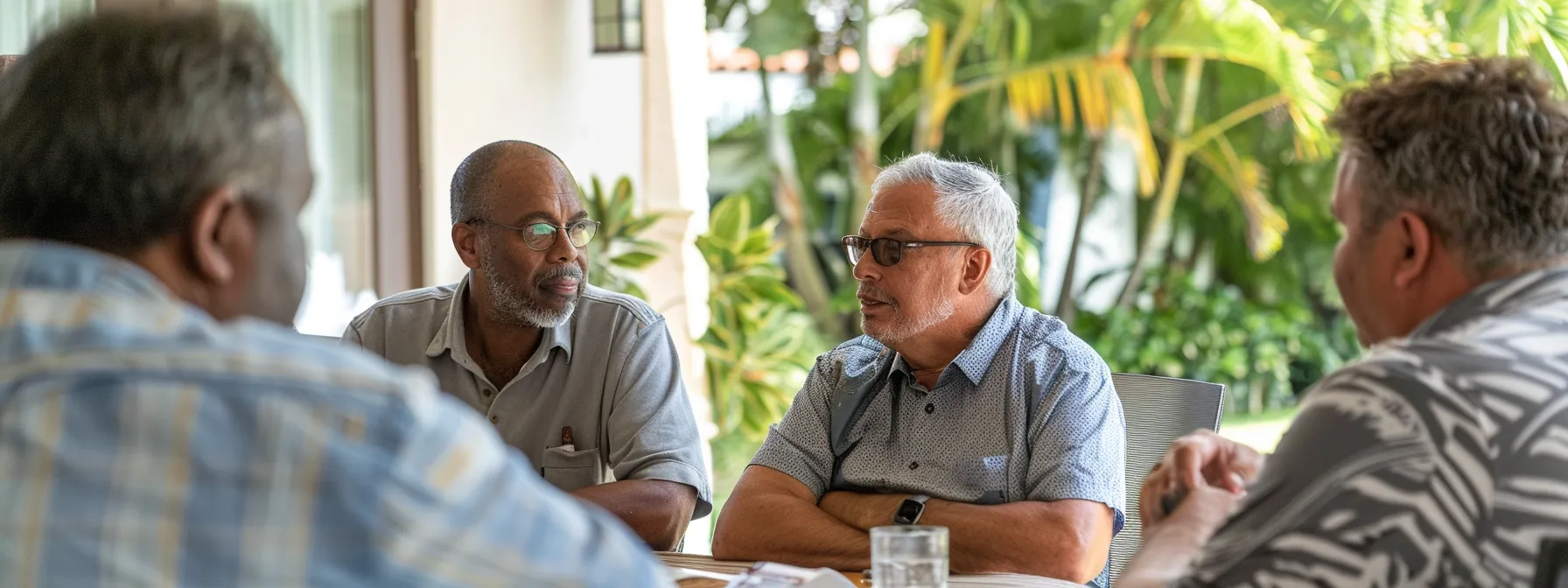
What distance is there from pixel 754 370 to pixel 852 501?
3.13 meters

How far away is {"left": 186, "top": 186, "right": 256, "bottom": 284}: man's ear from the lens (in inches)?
43.6

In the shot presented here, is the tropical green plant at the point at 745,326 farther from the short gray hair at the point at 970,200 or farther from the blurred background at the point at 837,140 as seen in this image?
the short gray hair at the point at 970,200

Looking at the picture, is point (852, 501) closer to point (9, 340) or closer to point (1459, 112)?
point (1459, 112)

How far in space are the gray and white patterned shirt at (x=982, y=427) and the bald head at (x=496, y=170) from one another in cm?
69

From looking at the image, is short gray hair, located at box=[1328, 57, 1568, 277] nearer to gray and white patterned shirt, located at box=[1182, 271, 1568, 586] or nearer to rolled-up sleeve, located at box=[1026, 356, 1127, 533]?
gray and white patterned shirt, located at box=[1182, 271, 1568, 586]

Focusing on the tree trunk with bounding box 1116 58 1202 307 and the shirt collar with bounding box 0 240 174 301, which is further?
the tree trunk with bounding box 1116 58 1202 307

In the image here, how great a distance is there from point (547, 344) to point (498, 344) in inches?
5.7

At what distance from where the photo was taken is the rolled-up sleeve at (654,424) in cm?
264

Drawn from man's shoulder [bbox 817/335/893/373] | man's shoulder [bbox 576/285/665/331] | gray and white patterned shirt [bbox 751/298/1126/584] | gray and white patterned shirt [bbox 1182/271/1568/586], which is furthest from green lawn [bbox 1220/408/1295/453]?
gray and white patterned shirt [bbox 1182/271/1568/586]

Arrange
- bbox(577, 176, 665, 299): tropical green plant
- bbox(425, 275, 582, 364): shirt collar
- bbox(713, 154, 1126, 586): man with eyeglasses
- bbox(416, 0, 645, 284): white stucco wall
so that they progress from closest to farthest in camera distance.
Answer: bbox(713, 154, 1126, 586): man with eyeglasses → bbox(425, 275, 582, 364): shirt collar → bbox(577, 176, 665, 299): tropical green plant → bbox(416, 0, 645, 284): white stucco wall

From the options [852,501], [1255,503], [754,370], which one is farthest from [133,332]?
[754,370]

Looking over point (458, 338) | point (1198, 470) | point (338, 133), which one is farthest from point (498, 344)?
point (338, 133)

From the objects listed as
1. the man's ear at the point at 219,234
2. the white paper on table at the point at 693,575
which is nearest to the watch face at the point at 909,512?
the white paper on table at the point at 693,575

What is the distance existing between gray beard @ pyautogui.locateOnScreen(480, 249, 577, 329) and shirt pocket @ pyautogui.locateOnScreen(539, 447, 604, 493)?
0.84 ft
